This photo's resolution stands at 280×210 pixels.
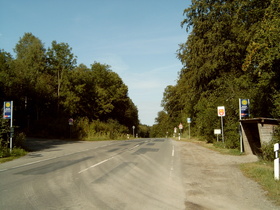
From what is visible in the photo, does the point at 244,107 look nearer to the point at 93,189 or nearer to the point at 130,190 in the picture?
the point at 130,190

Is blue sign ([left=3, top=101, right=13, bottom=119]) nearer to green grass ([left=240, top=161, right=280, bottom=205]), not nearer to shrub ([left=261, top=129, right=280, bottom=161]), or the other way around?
green grass ([left=240, top=161, right=280, bottom=205])

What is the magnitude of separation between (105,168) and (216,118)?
14842 mm

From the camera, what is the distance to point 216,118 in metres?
23.2

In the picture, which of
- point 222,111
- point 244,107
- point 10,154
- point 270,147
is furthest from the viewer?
point 222,111

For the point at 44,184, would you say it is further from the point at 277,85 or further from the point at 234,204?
the point at 277,85

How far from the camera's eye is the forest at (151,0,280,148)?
13.9 meters

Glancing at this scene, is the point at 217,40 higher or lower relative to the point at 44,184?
higher

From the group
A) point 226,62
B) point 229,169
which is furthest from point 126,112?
point 229,169

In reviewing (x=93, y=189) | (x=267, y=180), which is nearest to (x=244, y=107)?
(x=267, y=180)

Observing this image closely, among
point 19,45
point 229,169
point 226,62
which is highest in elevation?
point 19,45

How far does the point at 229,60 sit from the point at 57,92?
36.0 m

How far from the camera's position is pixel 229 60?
2716 centimetres

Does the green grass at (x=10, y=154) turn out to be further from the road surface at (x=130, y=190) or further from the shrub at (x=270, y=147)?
the shrub at (x=270, y=147)

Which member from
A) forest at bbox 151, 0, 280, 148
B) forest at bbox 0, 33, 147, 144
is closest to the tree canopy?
forest at bbox 0, 33, 147, 144
